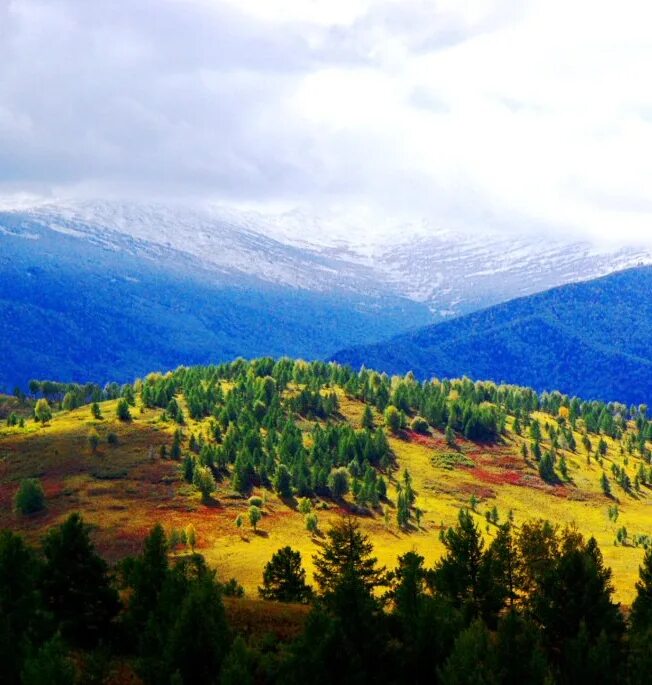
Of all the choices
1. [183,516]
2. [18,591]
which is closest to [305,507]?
[183,516]

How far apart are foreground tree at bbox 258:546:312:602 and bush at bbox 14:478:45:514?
295 feet

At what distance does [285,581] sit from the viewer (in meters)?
84.4

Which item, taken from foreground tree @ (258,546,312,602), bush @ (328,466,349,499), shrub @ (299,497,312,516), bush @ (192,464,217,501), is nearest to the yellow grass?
shrub @ (299,497,312,516)

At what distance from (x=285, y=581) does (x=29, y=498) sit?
9315cm

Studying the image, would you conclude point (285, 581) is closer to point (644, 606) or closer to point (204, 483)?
point (644, 606)

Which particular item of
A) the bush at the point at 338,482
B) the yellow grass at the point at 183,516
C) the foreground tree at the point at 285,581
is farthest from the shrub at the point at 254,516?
the foreground tree at the point at 285,581

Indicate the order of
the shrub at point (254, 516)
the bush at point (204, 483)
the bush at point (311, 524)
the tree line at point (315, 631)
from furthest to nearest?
the bush at point (204, 483) < the shrub at point (254, 516) < the bush at point (311, 524) < the tree line at point (315, 631)

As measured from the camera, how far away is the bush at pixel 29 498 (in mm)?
159500

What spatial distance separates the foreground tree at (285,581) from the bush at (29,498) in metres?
90.0

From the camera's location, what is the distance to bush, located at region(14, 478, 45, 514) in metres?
160

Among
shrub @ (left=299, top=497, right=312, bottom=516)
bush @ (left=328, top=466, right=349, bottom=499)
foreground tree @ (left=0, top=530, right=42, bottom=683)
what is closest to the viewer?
foreground tree @ (left=0, top=530, right=42, bottom=683)

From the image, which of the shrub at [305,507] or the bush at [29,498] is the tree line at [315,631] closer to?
the bush at [29,498]

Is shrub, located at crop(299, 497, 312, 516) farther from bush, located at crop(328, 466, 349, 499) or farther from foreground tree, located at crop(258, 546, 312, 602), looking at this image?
foreground tree, located at crop(258, 546, 312, 602)

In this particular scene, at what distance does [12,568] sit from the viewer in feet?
173
